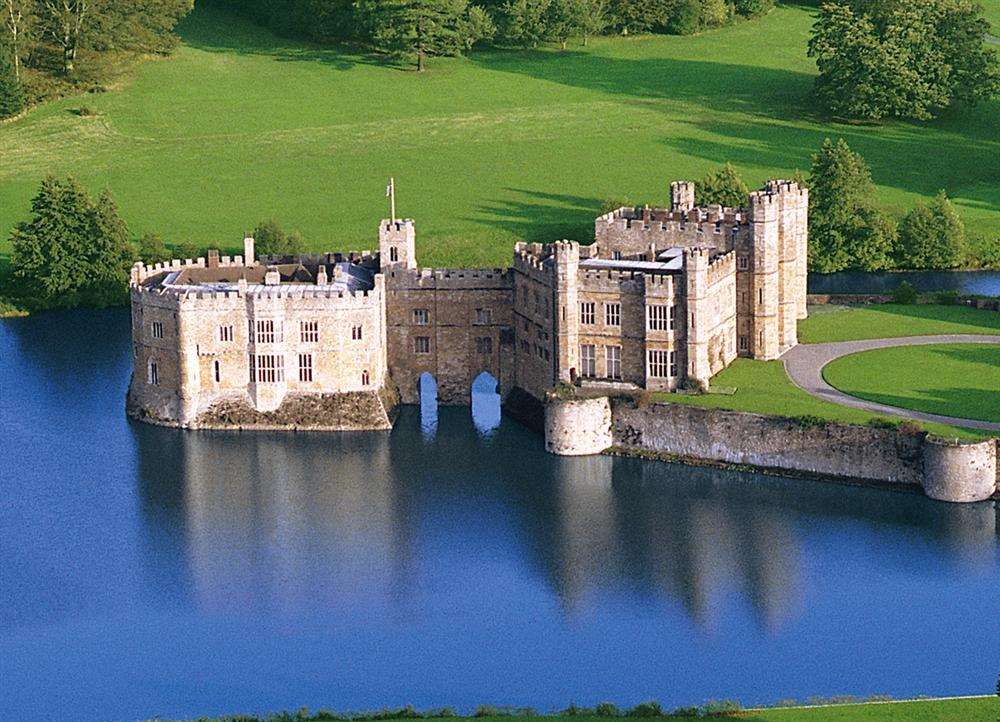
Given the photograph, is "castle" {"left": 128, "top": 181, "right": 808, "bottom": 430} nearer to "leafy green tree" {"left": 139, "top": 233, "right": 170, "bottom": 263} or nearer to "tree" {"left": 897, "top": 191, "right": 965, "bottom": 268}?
"leafy green tree" {"left": 139, "top": 233, "right": 170, "bottom": 263}

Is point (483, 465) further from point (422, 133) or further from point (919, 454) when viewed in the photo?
point (422, 133)

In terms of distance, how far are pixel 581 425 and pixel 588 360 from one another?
3806 millimetres

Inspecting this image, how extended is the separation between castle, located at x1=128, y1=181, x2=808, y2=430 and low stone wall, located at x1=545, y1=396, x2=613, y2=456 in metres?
1.96

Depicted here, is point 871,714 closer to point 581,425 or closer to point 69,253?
point 581,425

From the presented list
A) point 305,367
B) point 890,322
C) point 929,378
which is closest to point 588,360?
point 305,367

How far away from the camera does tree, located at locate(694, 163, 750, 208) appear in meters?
171

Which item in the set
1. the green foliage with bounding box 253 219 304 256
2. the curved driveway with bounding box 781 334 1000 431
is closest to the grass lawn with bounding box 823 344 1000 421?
the curved driveway with bounding box 781 334 1000 431

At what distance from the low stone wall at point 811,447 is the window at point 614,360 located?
2.29 m

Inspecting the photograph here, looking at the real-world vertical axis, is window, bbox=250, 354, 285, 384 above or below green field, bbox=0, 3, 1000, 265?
below

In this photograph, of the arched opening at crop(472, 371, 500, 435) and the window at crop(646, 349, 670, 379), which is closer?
the window at crop(646, 349, 670, 379)

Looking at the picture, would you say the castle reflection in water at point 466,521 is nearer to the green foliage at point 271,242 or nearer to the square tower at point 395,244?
the square tower at point 395,244

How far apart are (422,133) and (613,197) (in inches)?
790

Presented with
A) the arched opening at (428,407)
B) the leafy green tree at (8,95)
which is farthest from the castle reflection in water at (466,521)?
the leafy green tree at (8,95)

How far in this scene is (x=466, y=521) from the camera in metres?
125
